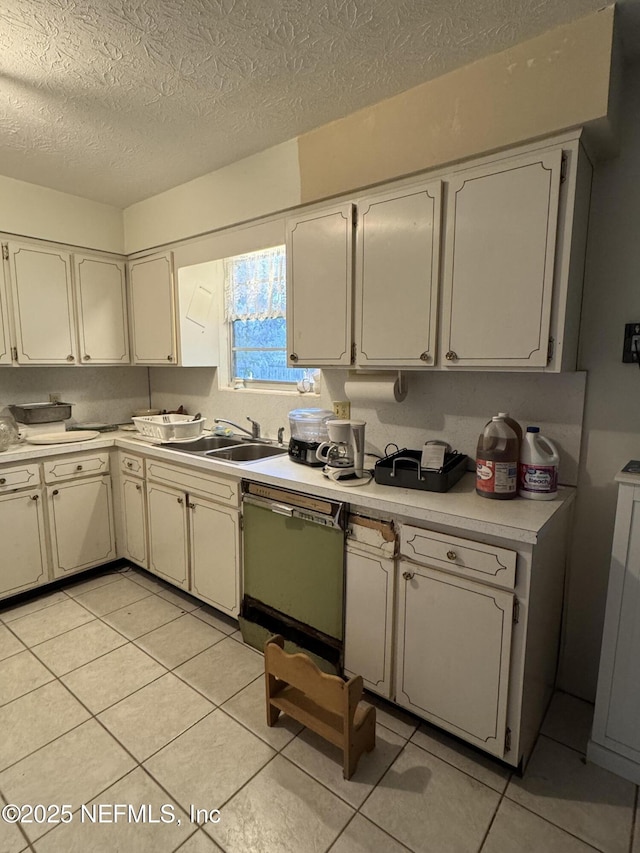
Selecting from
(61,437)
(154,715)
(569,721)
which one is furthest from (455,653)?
(61,437)

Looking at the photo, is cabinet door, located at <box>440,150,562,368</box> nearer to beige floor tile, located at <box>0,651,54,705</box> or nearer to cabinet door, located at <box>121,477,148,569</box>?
cabinet door, located at <box>121,477,148,569</box>

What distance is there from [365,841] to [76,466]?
7.99 ft

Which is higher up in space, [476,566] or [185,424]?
[185,424]

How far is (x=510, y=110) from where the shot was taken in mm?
1572

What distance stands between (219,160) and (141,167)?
46 cm

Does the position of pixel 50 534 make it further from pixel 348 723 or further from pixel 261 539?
pixel 348 723

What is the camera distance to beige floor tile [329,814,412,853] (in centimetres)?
133

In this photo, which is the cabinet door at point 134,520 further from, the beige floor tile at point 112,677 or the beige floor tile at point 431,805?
the beige floor tile at point 431,805

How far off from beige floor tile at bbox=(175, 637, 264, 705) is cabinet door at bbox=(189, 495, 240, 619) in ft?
0.61

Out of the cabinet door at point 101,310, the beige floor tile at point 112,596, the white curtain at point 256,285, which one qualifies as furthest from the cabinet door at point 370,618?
the cabinet door at point 101,310

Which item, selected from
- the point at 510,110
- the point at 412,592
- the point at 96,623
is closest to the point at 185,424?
the point at 96,623

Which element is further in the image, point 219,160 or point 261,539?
point 219,160

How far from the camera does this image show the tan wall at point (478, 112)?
1.43m

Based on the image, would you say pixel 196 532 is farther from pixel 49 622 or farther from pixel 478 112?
pixel 478 112
